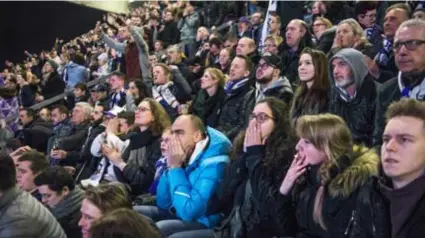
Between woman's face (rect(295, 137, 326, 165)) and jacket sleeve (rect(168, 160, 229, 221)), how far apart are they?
3.06 ft

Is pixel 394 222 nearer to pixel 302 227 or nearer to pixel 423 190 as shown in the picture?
pixel 423 190

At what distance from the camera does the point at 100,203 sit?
3.02m

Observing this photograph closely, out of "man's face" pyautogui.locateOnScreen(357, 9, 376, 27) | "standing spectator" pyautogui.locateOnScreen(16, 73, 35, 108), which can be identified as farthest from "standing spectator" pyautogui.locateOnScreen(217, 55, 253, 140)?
"standing spectator" pyautogui.locateOnScreen(16, 73, 35, 108)

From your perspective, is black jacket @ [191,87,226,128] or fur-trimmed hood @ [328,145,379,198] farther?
black jacket @ [191,87,226,128]

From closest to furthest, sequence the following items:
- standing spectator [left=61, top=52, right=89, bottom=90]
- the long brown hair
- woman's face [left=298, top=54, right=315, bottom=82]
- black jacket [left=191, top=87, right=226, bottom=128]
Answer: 1. woman's face [left=298, top=54, right=315, bottom=82]
2. the long brown hair
3. black jacket [left=191, top=87, right=226, bottom=128]
4. standing spectator [left=61, top=52, right=89, bottom=90]

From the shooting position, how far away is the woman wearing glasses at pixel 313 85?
13.9ft

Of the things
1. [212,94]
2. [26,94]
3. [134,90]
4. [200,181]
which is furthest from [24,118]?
[200,181]

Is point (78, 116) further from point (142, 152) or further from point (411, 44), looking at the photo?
point (411, 44)

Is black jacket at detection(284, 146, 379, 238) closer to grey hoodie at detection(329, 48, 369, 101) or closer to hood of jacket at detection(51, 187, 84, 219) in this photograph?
grey hoodie at detection(329, 48, 369, 101)

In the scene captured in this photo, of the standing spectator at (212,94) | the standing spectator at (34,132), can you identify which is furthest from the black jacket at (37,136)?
the standing spectator at (212,94)

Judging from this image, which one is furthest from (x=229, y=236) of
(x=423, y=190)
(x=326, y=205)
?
(x=423, y=190)

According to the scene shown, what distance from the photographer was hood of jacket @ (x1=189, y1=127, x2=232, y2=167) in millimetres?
3866

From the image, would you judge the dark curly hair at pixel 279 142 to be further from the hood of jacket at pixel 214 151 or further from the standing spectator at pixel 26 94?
the standing spectator at pixel 26 94

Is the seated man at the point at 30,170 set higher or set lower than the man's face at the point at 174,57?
lower
